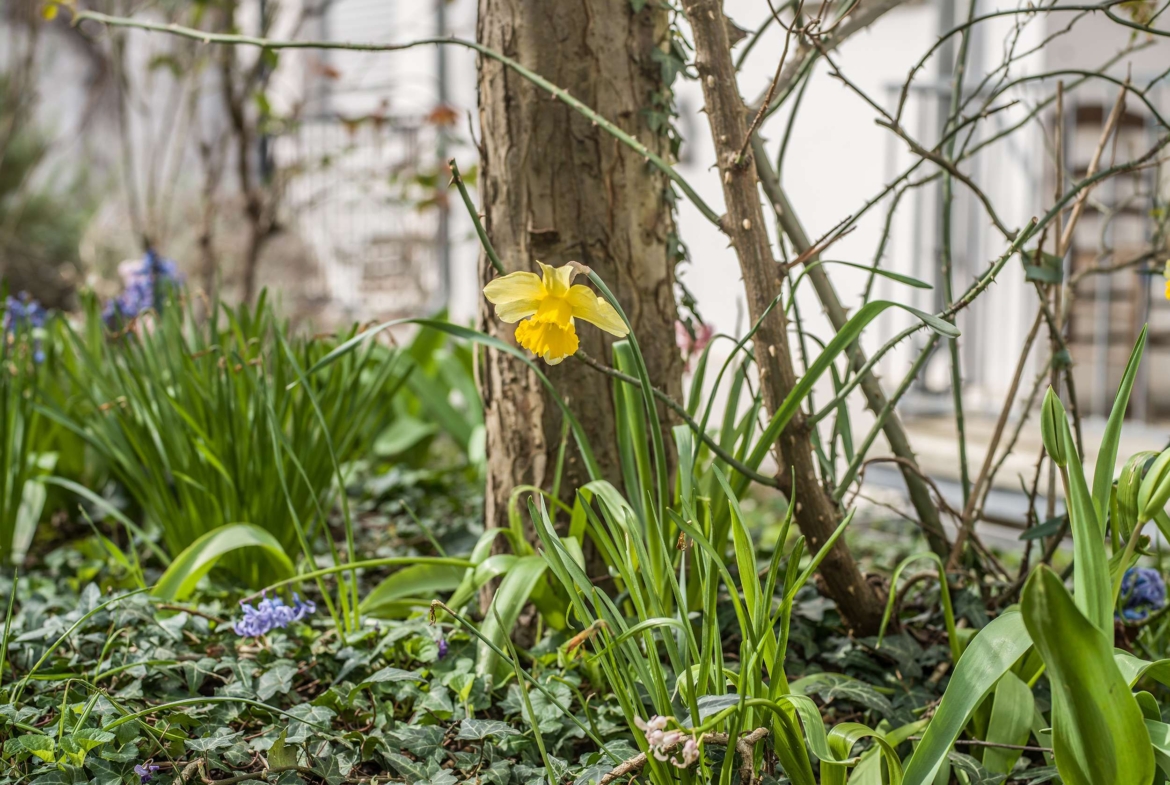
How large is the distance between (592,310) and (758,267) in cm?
34

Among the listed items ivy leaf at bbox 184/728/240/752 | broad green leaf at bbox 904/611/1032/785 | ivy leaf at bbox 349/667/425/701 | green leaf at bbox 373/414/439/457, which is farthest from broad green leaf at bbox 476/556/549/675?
green leaf at bbox 373/414/439/457

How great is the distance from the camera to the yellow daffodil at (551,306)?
0.96 m

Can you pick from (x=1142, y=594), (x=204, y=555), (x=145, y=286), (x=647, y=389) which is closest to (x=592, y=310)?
(x=647, y=389)

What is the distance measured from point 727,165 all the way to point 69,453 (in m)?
1.73

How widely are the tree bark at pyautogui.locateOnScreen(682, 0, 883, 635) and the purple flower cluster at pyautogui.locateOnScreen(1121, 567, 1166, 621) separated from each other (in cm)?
43

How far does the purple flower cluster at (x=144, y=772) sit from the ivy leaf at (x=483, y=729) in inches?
12.8

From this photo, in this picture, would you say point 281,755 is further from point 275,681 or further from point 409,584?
point 409,584

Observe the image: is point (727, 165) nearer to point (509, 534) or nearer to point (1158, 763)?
point (509, 534)

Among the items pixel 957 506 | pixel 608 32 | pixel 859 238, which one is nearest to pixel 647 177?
pixel 608 32

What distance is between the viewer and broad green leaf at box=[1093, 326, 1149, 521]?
0.90 metres

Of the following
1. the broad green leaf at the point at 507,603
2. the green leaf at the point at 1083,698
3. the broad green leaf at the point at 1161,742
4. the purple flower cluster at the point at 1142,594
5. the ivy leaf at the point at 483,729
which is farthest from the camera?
the purple flower cluster at the point at 1142,594

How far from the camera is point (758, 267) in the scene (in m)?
1.23

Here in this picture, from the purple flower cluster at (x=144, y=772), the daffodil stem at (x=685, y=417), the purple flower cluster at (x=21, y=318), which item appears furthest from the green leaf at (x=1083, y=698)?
the purple flower cluster at (x=21, y=318)

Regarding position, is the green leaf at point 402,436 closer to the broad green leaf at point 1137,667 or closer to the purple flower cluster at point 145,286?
the purple flower cluster at point 145,286
